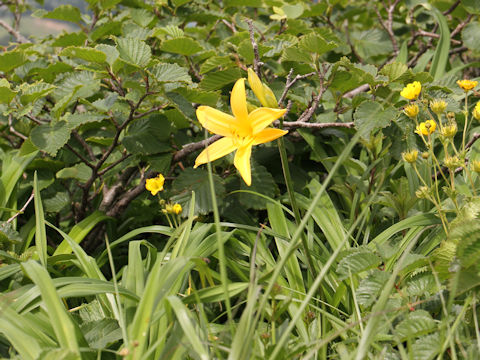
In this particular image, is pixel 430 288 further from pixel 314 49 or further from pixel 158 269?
pixel 314 49

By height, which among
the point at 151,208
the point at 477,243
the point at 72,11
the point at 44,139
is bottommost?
the point at 151,208

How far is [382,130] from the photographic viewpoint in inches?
73.4

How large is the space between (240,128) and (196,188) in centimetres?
58

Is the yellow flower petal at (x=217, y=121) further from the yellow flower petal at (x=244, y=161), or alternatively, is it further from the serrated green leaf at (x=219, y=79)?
the serrated green leaf at (x=219, y=79)

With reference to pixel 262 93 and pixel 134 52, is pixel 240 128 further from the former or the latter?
pixel 134 52

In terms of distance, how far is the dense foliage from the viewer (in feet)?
Answer: 3.56

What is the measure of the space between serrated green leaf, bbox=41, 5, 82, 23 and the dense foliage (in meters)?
0.01

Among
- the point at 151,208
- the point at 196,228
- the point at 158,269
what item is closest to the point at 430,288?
the point at 158,269

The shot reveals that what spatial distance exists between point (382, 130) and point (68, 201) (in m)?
1.29

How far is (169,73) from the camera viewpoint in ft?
5.31

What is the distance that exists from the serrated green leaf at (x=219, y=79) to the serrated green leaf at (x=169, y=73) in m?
0.16

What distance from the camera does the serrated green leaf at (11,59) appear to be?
181 cm

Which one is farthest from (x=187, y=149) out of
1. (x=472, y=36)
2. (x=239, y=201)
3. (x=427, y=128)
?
(x=472, y=36)

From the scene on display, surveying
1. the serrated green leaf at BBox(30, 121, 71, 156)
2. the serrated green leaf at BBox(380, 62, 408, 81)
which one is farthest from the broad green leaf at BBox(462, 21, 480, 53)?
the serrated green leaf at BBox(30, 121, 71, 156)
